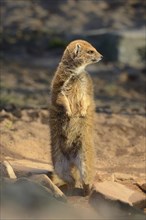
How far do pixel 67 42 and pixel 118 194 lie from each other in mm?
11838

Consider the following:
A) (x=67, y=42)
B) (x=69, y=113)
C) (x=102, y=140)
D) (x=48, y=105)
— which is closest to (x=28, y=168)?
(x=69, y=113)

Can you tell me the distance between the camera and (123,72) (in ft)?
52.8

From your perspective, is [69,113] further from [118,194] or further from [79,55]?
[118,194]

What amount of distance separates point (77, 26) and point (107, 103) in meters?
6.89

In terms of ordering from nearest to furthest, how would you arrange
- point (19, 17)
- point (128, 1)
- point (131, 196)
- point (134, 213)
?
1. point (134, 213)
2. point (131, 196)
3. point (19, 17)
4. point (128, 1)

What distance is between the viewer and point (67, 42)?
18.0 meters

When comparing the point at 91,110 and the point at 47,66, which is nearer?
the point at 91,110

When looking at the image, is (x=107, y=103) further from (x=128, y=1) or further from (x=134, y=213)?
(x=128, y=1)

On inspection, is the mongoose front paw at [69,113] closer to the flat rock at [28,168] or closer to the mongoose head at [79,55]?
the mongoose head at [79,55]

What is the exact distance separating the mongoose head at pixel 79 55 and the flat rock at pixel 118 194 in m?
1.40

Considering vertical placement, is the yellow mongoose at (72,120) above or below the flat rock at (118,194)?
above

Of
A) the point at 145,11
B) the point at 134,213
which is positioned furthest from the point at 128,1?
the point at 134,213

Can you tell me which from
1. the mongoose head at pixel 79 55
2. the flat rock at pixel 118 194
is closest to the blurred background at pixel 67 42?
the mongoose head at pixel 79 55

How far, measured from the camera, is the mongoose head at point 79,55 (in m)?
7.34
